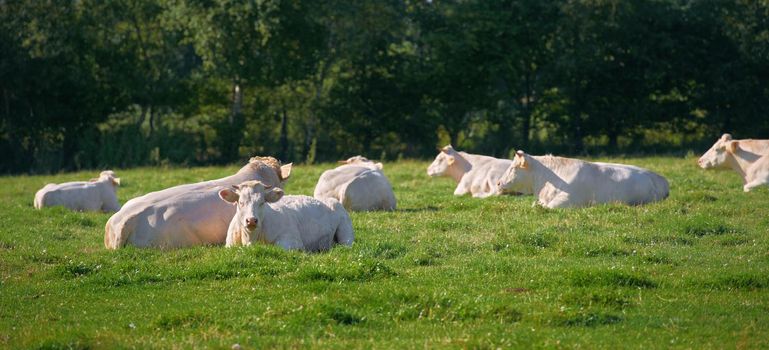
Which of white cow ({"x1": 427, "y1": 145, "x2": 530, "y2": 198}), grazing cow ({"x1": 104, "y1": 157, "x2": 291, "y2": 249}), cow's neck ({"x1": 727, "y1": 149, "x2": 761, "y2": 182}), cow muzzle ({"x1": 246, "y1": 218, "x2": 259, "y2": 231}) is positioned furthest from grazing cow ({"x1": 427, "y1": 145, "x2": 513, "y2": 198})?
cow muzzle ({"x1": 246, "y1": 218, "x2": 259, "y2": 231})

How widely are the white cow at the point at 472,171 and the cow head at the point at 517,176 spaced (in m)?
0.52

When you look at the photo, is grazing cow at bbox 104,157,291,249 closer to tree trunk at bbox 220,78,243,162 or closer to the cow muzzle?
the cow muzzle

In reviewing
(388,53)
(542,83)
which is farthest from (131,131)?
(542,83)

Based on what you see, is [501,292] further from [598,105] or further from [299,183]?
[598,105]

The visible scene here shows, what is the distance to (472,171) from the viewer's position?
25.0 metres

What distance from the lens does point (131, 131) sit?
43812mm

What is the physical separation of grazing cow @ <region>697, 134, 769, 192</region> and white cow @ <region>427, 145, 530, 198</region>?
15.1 feet

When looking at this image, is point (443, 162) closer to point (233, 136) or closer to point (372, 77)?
point (233, 136)

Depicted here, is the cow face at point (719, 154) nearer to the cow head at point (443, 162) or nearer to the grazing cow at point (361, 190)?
the cow head at point (443, 162)

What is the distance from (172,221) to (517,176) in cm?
856

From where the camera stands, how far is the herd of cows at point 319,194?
1488 centimetres

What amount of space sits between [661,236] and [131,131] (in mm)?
31808

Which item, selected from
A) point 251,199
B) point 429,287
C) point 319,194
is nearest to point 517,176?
point 319,194

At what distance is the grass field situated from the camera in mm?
9992
